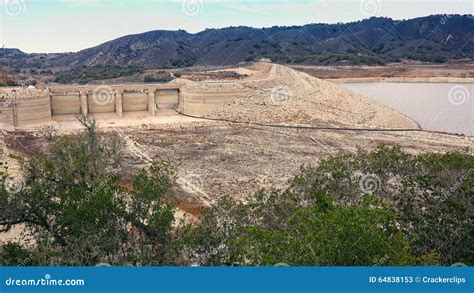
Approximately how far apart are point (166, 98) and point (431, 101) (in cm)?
3132

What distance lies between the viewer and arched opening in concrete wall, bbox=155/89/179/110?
41.6 meters

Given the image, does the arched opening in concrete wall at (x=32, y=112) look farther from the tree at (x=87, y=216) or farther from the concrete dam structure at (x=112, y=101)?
the tree at (x=87, y=216)

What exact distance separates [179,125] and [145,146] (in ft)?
22.1

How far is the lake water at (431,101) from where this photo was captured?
41688 millimetres

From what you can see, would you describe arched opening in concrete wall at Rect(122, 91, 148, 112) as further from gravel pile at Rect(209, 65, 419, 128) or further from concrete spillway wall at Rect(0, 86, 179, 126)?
gravel pile at Rect(209, 65, 419, 128)

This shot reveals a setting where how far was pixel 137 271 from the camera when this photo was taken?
605cm

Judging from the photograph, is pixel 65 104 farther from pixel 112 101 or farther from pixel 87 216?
pixel 87 216

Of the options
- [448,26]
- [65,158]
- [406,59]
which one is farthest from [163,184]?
[448,26]

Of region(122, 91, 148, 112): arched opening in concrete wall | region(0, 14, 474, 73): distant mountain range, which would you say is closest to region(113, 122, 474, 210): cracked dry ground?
region(122, 91, 148, 112): arched opening in concrete wall

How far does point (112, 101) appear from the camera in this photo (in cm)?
3947

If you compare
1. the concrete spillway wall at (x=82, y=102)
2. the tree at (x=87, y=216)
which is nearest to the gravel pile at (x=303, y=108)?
the concrete spillway wall at (x=82, y=102)

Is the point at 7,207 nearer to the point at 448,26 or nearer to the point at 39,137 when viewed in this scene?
the point at 39,137

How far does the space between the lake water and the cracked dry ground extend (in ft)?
25.1

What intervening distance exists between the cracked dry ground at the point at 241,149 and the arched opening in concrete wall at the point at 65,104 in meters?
6.86
